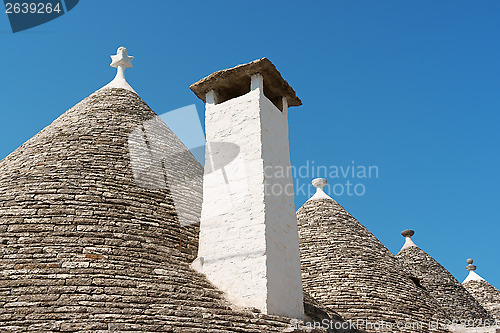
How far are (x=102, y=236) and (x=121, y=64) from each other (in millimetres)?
5940

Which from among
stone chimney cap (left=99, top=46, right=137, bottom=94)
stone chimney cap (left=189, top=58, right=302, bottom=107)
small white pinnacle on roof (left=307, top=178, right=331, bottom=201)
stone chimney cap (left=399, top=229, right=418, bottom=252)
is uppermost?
stone chimney cap (left=99, top=46, right=137, bottom=94)

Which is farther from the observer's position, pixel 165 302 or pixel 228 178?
pixel 228 178

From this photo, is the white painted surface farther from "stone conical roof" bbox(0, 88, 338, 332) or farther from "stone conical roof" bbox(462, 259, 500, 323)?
"stone conical roof" bbox(0, 88, 338, 332)

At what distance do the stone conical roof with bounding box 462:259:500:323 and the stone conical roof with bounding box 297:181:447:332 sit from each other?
31.6 ft

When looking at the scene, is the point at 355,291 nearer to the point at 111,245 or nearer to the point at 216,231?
the point at 216,231

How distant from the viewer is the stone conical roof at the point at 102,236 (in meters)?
5.88

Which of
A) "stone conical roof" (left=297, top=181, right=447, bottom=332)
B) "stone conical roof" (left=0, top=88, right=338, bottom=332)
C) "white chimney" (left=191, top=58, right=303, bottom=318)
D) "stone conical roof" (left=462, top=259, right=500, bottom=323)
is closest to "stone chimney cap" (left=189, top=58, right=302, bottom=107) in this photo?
"white chimney" (left=191, top=58, right=303, bottom=318)

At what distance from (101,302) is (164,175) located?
3.75 metres

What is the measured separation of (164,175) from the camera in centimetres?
941

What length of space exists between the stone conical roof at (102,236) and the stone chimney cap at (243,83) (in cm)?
156

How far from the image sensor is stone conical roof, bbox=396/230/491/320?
1425cm

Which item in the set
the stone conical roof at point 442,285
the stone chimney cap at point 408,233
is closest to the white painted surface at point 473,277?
the stone chimney cap at point 408,233

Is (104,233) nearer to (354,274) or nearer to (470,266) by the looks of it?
(354,274)

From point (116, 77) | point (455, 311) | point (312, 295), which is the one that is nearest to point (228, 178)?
point (312, 295)
